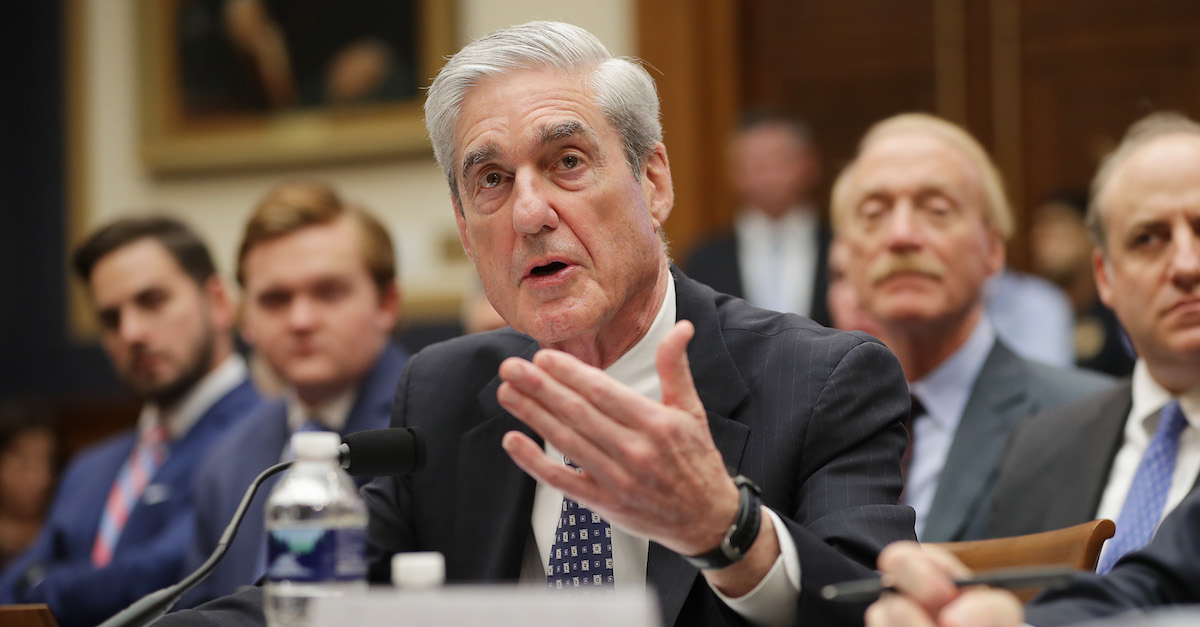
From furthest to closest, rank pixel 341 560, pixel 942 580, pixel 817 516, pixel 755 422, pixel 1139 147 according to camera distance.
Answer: pixel 1139 147
pixel 755 422
pixel 817 516
pixel 341 560
pixel 942 580

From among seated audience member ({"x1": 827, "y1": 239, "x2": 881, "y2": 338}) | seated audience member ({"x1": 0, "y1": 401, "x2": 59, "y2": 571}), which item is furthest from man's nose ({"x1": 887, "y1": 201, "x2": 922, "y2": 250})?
seated audience member ({"x1": 0, "y1": 401, "x2": 59, "y2": 571})

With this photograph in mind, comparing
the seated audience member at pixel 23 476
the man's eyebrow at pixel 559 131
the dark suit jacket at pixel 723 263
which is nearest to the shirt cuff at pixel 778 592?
the man's eyebrow at pixel 559 131

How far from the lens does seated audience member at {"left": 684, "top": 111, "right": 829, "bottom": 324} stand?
16.8 feet

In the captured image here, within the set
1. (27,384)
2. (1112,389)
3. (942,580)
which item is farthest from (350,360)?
(27,384)

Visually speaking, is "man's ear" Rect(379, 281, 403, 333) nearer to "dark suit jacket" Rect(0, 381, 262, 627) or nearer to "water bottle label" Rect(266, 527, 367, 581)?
"dark suit jacket" Rect(0, 381, 262, 627)

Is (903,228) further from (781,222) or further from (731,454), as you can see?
(781,222)

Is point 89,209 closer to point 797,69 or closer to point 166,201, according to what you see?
point 166,201

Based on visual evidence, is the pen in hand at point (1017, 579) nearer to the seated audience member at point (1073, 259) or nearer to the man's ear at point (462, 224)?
the man's ear at point (462, 224)

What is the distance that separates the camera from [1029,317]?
15.0 ft

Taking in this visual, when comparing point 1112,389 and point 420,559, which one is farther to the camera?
point 1112,389

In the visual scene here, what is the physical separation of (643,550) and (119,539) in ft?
7.48

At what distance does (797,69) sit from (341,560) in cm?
508

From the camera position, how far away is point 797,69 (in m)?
6.07

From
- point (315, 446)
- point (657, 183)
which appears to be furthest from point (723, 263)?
point (315, 446)
